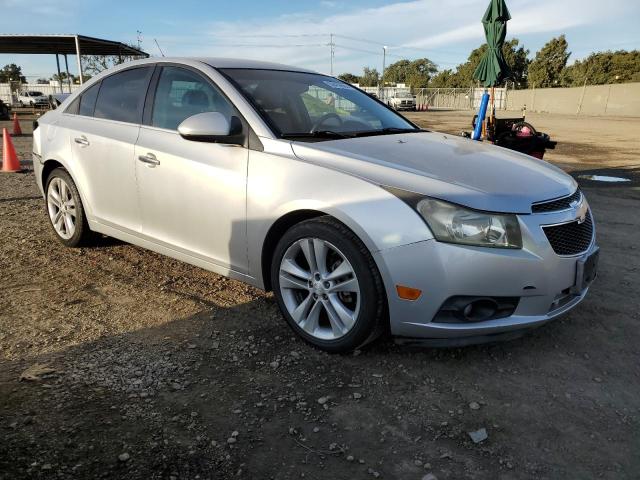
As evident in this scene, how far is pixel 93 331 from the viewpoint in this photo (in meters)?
3.24

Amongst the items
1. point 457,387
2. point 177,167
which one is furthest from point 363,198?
point 177,167

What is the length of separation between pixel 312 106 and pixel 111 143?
1.60 m

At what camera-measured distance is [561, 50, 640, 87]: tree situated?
60281 millimetres

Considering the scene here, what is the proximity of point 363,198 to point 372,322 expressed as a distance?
26.4 inches

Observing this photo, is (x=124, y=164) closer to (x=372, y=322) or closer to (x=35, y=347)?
(x=35, y=347)

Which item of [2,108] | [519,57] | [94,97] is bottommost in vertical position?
[2,108]

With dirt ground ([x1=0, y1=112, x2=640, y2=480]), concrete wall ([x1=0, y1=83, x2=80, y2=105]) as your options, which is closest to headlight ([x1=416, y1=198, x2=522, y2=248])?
dirt ground ([x1=0, y1=112, x2=640, y2=480])

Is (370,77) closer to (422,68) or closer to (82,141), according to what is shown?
(422,68)

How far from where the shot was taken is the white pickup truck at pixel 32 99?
1514 inches

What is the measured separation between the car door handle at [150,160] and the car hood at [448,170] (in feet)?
3.77

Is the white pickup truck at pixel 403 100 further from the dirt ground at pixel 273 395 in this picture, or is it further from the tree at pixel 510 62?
the dirt ground at pixel 273 395

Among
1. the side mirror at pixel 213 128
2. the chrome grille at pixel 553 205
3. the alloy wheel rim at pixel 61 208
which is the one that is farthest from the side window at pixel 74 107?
the chrome grille at pixel 553 205

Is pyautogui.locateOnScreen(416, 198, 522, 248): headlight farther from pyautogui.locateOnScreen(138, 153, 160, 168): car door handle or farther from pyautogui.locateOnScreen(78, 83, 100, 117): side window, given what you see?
pyautogui.locateOnScreen(78, 83, 100, 117): side window

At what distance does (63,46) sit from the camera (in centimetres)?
3338
